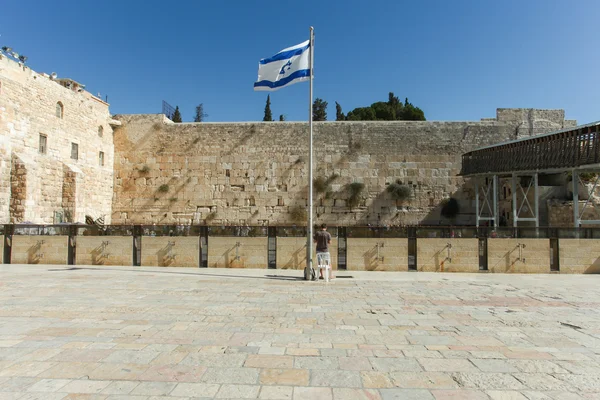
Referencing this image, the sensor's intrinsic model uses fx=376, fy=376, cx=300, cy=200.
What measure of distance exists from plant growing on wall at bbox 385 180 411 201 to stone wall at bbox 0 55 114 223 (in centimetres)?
1417

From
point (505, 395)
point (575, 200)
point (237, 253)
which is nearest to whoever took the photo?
point (505, 395)

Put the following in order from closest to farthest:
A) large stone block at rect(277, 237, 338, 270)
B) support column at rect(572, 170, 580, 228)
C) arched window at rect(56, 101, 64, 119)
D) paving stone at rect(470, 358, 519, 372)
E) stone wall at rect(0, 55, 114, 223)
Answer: paving stone at rect(470, 358, 519, 372) → large stone block at rect(277, 237, 338, 270) → support column at rect(572, 170, 580, 228) → stone wall at rect(0, 55, 114, 223) → arched window at rect(56, 101, 64, 119)

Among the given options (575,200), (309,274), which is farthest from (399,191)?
(309,274)

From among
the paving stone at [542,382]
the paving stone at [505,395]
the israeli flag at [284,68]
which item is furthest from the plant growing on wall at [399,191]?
the paving stone at [505,395]

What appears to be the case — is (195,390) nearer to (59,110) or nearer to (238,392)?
(238,392)

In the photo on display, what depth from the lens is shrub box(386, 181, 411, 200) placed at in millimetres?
18484

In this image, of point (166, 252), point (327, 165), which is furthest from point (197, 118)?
point (166, 252)

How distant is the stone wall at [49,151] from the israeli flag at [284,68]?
10803 mm

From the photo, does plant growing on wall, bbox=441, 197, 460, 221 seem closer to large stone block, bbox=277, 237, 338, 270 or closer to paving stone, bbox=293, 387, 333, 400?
large stone block, bbox=277, 237, 338, 270

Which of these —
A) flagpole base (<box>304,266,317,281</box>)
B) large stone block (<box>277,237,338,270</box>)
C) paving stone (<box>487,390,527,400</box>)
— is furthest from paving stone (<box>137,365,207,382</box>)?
large stone block (<box>277,237,338,270</box>)

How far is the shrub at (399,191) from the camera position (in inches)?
728

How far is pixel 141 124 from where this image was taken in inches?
772

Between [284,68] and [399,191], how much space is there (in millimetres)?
10925

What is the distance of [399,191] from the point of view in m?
18.5
